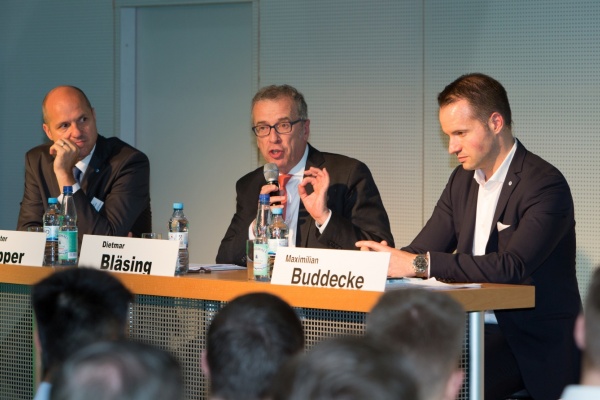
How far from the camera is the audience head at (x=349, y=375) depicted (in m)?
1.03

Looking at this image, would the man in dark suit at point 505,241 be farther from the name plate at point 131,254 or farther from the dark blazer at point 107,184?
the dark blazer at point 107,184

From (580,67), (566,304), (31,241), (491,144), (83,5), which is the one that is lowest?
(566,304)

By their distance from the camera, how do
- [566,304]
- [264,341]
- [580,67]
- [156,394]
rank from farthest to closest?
[580,67] → [566,304] → [264,341] → [156,394]

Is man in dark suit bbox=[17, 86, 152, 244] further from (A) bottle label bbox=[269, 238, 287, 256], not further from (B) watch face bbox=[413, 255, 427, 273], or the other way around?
(B) watch face bbox=[413, 255, 427, 273]

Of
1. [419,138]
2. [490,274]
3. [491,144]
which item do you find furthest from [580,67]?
[490,274]

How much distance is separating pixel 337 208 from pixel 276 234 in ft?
2.31

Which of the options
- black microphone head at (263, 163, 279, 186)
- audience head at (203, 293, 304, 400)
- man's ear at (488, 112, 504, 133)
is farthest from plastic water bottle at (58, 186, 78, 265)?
audience head at (203, 293, 304, 400)

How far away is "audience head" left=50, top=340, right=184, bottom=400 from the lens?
1.08m

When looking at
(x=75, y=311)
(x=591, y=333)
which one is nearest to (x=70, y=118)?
(x=75, y=311)

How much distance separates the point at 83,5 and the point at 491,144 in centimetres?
379

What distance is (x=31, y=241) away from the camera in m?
3.51

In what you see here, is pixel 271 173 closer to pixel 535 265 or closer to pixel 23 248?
pixel 23 248

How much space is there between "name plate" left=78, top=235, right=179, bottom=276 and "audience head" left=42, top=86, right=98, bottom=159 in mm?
1097

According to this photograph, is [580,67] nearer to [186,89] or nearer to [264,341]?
[186,89]
